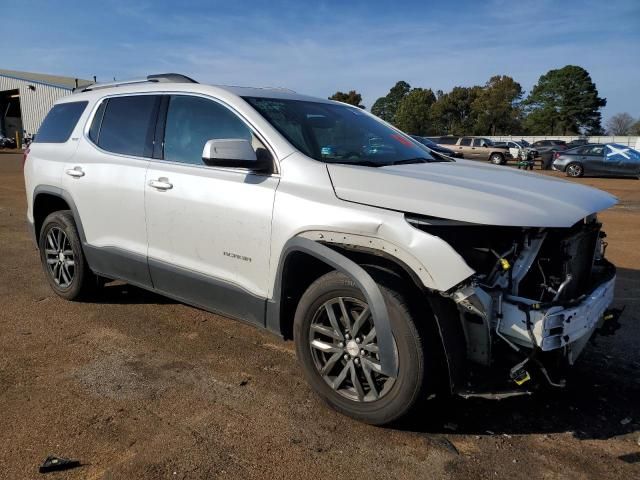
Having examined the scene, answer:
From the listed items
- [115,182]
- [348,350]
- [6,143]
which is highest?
[115,182]

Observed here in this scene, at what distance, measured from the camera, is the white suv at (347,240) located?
8.84 feet

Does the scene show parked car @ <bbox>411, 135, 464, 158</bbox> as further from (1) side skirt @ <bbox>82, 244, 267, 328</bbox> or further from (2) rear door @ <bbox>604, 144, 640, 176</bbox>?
→ (2) rear door @ <bbox>604, 144, 640, 176</bbox>

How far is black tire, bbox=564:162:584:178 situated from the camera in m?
23.8

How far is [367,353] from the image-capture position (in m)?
2.98

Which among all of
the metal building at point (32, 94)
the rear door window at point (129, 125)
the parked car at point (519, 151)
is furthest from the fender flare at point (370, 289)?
the metal building at point (32, 94)

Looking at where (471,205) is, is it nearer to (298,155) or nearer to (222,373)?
(298,155)

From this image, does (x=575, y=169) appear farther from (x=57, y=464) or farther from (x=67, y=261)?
(x=57, y=464)

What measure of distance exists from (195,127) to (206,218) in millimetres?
736

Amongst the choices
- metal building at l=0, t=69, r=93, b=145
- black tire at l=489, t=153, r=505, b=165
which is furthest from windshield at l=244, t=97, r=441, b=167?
metal building at l=0, t=69, r=93, b=145

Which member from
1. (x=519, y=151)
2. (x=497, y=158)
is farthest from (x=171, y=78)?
(x=519, y=151)

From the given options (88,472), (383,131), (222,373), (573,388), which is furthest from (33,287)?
(573,388)

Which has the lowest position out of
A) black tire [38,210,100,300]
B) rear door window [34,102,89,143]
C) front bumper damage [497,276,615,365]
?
black tire [38,210,100,300]

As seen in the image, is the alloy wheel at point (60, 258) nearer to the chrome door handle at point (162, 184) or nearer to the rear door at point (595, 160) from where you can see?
the chrome door handle at point (162, 184)

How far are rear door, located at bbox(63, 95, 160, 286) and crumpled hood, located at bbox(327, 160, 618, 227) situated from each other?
1729mm
